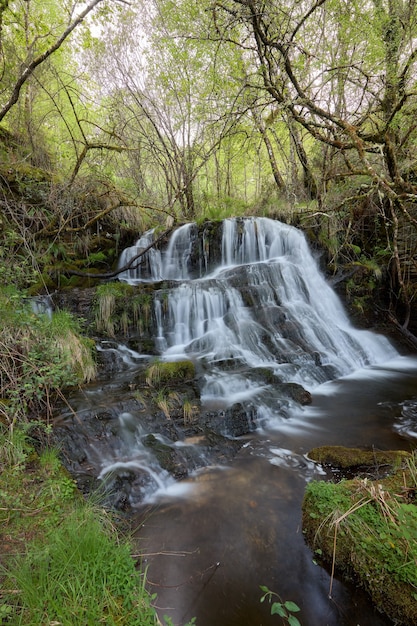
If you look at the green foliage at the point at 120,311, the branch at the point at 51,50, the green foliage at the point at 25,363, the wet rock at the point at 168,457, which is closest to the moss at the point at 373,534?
the wet rock at the point at 168,457

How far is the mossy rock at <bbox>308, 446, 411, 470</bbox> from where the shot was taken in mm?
3244

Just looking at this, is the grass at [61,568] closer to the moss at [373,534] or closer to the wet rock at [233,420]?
the moss at [373,534]

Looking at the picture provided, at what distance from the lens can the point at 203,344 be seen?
693 cm

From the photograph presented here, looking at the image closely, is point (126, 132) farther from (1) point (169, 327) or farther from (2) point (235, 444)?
(2) point (235, 444)

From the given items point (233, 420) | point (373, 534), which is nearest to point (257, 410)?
point (233, 420)

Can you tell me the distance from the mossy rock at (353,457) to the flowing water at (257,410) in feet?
0.55

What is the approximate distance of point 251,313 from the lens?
24.8 feet

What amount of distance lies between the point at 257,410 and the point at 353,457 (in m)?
1.58

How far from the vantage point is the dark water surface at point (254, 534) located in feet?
6.63

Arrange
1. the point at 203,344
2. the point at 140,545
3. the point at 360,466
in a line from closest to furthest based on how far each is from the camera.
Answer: the point at 140,545 → the point at 360,466 → the point at 203,344

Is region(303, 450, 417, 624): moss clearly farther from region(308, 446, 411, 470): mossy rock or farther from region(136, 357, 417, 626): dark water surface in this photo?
region(308, 446, 411, 470): mossy rock

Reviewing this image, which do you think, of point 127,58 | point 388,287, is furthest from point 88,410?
point 127,58

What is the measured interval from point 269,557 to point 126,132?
1368 cm

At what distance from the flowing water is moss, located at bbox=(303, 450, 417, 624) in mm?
148
